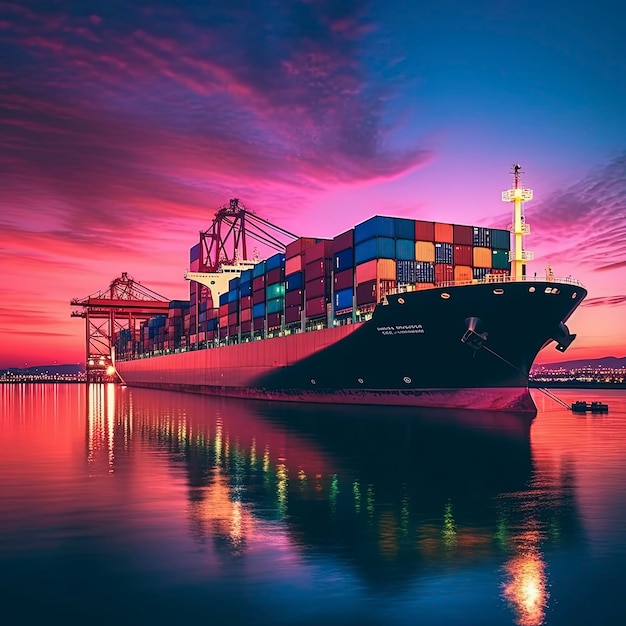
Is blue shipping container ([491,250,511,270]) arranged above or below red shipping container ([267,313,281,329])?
above

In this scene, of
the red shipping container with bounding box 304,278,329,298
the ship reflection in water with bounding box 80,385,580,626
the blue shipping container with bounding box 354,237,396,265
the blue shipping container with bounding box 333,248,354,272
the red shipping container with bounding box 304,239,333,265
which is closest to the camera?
the ship reflection in water with bounding box 80,385,580,626

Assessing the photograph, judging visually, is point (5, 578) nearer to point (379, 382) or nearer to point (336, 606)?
point (336, 606)

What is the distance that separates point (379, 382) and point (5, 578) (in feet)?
135

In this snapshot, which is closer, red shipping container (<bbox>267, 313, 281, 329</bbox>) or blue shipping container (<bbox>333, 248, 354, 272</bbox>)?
blue shipping container (<bbox>333, 248, 354, 272</bbox>)

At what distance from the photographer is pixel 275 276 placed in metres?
70.8

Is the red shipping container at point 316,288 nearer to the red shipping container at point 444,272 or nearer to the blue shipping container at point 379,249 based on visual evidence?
the blue shipping container at point 379,249

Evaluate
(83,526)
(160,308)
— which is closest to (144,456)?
(83,526)

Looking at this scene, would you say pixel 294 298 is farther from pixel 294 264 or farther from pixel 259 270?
pixel 259 270

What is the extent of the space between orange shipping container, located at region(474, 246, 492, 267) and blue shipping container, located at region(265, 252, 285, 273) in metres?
23.5

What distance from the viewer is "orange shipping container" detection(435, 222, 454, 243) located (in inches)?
2051

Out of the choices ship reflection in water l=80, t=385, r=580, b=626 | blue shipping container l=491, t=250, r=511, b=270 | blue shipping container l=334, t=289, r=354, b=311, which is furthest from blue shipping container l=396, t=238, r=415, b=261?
ship reflection in water l=80, t=385, r=580, b=626

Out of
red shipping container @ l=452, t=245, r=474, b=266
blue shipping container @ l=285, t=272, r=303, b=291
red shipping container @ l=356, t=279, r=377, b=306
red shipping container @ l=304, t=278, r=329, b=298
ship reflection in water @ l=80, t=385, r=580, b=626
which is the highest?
red shipping container @ l=452, t=245, r=474, b=266

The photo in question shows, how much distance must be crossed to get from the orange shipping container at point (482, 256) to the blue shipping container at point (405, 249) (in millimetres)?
5732

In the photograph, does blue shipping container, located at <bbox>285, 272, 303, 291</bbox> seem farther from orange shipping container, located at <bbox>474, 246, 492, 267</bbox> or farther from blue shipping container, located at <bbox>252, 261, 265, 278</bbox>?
orange shipping container, located at <bbox>474, 246, 492, 267</bbox>
